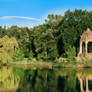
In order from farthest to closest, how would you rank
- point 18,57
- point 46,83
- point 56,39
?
1. point 56,39
2. point 18,57
3. point 46,83

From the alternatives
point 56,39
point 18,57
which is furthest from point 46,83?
point 56,39

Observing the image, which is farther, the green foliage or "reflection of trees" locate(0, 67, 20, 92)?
the green foliage

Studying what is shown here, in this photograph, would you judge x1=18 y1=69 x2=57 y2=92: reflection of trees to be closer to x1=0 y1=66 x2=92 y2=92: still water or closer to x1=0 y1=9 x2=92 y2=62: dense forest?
x1=0 y1=66 x2=92 y2=92: still water

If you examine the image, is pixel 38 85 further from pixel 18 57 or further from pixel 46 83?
pixel 18 57

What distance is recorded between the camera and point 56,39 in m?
53.5

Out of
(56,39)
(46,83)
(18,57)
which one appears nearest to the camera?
(46,83)

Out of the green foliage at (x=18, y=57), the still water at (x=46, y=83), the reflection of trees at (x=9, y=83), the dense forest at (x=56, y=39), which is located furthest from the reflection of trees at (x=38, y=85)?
the green foliage at (x=18, y=57)

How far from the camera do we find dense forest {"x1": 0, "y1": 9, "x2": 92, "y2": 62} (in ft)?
159

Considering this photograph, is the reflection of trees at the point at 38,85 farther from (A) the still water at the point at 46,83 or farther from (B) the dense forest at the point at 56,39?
(B) the dense forest at the point at 56,39

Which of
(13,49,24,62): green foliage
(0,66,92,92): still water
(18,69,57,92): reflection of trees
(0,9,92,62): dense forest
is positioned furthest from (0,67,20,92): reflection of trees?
(13,49,24,62): green foliage

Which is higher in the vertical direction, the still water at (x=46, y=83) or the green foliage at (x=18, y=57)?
the green foliage at (x=18, y=57)

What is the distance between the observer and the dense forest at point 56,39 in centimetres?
4844

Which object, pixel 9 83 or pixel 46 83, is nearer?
pixel 46 83

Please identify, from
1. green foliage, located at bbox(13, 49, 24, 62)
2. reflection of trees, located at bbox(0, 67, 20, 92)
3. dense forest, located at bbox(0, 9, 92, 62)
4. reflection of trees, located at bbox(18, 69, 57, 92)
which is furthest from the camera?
green foliage, located at bbox(13, 49, 24, 62)
